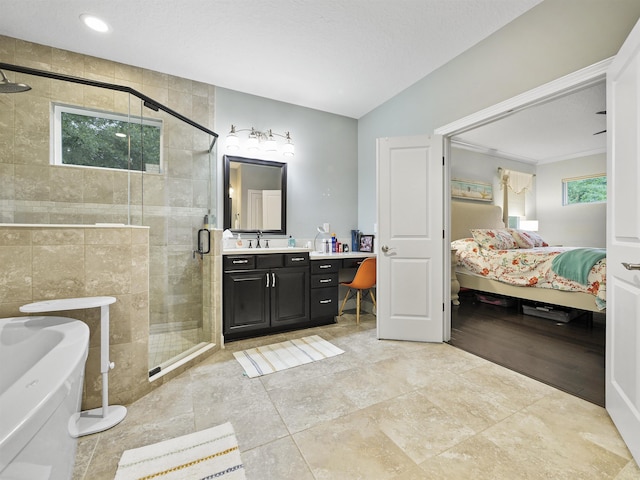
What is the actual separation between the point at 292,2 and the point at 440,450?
2.98 metres

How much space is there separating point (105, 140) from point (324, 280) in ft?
7.96

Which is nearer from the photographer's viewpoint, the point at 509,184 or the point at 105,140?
the point at 105,140

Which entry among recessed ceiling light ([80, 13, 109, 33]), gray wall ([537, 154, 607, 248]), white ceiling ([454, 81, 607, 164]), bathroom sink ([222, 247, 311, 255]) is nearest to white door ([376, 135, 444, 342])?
bathroom sink ([222, 247, 311, 255])

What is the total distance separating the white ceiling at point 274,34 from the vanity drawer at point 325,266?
2017 mm

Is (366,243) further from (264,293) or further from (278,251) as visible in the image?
(264,293)

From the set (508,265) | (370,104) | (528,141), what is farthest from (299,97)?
(528,141)

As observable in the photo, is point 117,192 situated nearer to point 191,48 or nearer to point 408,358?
point 191,48

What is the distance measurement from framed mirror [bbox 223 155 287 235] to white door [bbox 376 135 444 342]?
127 cm

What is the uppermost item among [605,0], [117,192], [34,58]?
[34,58]

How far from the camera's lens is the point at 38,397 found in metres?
0.78

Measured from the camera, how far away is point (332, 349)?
267 centimetres

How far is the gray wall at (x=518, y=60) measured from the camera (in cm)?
177

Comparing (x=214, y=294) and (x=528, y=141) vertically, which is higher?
(x=528, y=141)

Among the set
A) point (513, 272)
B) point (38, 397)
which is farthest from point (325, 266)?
point (38, 397)
